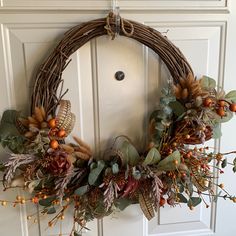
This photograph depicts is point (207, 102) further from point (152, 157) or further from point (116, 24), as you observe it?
point (116, 24)

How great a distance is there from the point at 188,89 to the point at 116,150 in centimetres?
30

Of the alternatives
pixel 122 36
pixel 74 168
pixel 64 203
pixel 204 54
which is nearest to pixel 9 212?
pixel 64 203

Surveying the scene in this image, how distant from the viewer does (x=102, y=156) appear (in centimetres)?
100

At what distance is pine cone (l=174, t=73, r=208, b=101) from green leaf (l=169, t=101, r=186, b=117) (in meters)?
0.02

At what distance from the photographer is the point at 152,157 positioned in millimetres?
862

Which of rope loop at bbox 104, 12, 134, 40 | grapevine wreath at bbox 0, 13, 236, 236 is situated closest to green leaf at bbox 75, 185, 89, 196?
grapevine wreath at bbox 0, 13, 236, 236

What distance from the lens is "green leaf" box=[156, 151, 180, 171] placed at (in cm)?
85

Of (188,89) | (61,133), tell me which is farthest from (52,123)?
(188,89)

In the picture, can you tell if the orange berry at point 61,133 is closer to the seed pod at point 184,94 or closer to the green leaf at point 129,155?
the green leaf at point 129,155

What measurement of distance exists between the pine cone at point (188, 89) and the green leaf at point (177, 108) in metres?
0.02

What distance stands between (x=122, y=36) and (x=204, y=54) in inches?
11.5

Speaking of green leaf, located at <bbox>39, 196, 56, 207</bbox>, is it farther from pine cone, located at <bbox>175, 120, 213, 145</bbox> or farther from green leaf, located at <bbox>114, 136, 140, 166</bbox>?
pine cone, located at <bbox>175, 120, 213, 145</bbox>

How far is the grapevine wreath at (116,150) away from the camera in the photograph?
843 millimetres

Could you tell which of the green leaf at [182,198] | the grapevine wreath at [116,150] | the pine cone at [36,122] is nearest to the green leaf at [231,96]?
the grapevine wreath at [116,150]
